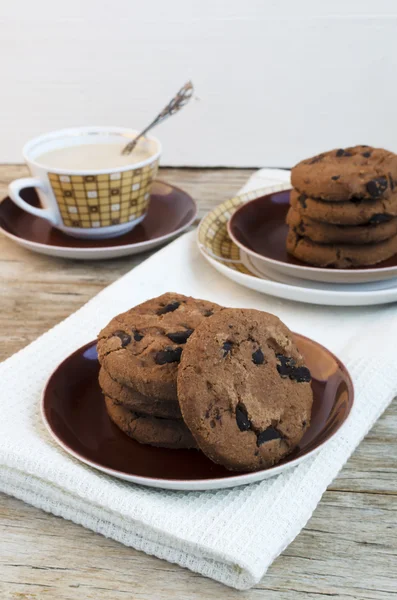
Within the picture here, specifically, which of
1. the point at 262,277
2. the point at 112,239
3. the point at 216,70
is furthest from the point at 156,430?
the point at 216,70

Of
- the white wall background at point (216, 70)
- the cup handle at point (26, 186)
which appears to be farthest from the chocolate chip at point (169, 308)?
the white wall background at point (216, 70)

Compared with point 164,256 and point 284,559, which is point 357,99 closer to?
point 164,256

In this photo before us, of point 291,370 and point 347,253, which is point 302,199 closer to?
point 347,253

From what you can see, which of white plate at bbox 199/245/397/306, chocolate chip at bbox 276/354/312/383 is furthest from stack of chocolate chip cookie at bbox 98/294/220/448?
white plate at bbox 199/245/397/306

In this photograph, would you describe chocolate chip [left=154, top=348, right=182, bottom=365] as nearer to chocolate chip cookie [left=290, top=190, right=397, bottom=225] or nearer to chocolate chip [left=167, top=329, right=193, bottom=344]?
chocolate chip [left=167, top=329, right=193, bottom=344]

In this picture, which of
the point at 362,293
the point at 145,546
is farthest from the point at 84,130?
the point at 145,546

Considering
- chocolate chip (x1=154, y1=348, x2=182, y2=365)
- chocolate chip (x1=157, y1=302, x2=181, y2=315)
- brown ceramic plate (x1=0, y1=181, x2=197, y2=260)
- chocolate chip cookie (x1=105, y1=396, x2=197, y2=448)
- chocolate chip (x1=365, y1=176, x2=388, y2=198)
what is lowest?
brown ceramic plate (x1=0, y1=181, x2=197, y2=260)

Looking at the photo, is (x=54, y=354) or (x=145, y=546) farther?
(x=54, y=354)

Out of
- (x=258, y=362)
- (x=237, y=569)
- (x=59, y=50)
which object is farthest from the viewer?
(x=59, y=50)
